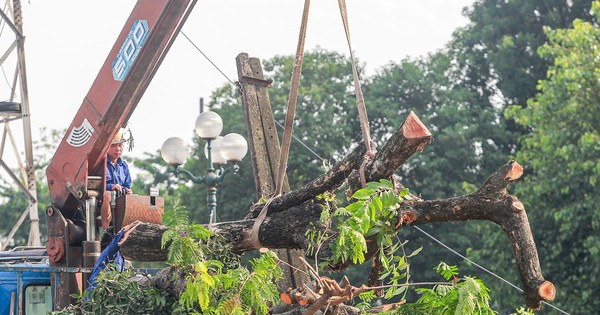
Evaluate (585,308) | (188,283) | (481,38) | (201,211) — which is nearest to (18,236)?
(201,211)

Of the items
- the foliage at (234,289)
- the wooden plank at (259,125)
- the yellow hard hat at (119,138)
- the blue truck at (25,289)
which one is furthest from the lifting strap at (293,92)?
the blue truck at (25,289)

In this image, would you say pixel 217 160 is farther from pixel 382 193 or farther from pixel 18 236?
pixel 18 236

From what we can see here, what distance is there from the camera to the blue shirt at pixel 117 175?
1142 centimetres

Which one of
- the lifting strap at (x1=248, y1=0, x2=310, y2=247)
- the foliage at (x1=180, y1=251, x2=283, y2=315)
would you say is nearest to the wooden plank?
the lifting strap at (x1=248, y1=0, x2=310, y2=247)

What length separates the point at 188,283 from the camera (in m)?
7.68

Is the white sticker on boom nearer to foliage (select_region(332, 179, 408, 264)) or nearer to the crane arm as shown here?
the crane arm

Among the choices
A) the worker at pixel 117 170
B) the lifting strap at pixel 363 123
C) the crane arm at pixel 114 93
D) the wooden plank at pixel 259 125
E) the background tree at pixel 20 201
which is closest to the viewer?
the lifting strap at pixel 363 123

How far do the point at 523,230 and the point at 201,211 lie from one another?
28.1m

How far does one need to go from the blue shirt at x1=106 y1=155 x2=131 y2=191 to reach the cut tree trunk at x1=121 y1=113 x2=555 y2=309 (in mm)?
2325

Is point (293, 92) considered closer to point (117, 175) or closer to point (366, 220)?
point (366, 220)

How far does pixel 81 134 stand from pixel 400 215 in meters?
4.59

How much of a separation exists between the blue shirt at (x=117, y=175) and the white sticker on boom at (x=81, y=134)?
31 cm

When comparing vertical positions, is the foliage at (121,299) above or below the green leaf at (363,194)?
below

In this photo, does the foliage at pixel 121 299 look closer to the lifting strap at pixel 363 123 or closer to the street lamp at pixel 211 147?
the lifting strap at pixel 363 123
